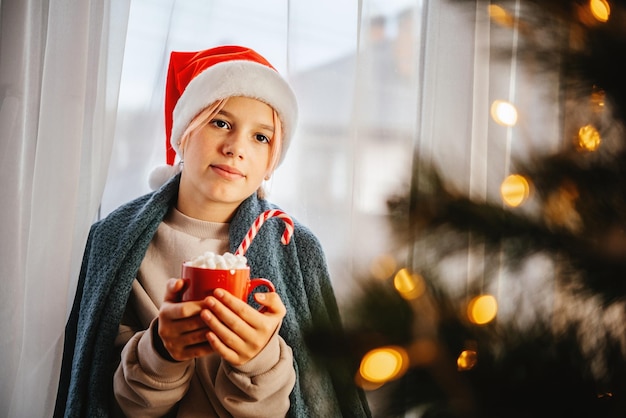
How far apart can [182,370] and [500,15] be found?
0.77 meters

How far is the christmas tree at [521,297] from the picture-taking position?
363 mm

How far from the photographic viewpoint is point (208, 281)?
893 mm

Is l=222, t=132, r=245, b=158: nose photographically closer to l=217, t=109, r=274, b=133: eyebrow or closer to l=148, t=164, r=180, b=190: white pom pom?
l=217, t=109, r=274, b=133: eyebrow

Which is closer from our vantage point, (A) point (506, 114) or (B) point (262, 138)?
(A) point (506, 114)

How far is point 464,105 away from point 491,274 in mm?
1240

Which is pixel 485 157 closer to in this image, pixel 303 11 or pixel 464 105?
pixel 464 105

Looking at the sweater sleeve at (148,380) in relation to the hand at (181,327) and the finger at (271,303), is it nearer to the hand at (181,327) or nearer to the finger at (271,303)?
the hand at (181,327)

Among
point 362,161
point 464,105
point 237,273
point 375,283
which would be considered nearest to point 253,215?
point 237,273

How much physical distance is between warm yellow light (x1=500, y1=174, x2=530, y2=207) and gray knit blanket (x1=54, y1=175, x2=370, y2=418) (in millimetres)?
611

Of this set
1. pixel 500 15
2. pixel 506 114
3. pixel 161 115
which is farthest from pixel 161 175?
pixel 500 15

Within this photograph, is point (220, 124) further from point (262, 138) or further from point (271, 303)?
point (271, 303)

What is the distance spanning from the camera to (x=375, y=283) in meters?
0.39

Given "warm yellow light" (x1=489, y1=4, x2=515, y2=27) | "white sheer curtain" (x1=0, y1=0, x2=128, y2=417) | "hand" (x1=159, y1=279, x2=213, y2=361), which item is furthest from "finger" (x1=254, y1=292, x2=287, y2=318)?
"warm yellow light" (x1=489, y1=4, x2=515, y2=27)

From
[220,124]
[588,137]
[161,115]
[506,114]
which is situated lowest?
[588,137]
